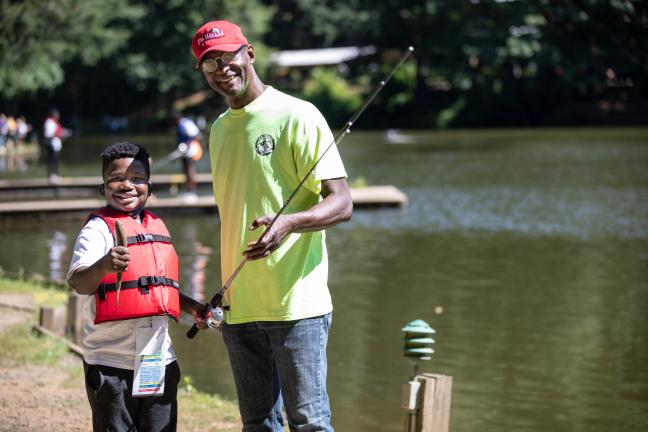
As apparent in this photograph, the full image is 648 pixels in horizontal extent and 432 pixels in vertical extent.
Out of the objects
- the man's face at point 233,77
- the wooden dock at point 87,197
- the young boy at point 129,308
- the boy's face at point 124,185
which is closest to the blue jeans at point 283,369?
the young boy at point 129,308

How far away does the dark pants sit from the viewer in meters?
3.87

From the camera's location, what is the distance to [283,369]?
3729mm

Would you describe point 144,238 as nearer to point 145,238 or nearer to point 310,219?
point 145,238

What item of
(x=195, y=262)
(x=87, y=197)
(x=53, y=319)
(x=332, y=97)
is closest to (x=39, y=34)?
(x=87, y=197)

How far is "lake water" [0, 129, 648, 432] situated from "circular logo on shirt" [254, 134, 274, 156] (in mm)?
3520

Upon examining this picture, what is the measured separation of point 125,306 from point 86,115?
72930mm

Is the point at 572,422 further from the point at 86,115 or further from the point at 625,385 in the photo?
the point at 86,115

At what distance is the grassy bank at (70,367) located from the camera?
Answer: 6082 mm

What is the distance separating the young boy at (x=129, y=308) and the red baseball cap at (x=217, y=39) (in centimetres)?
45

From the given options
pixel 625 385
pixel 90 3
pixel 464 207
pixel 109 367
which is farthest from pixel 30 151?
pixel 109 367

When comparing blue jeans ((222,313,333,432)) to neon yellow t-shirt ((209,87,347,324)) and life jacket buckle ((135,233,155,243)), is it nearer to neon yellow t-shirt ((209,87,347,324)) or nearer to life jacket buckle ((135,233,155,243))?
neon yellow t-shirt ((209,87,347,324))

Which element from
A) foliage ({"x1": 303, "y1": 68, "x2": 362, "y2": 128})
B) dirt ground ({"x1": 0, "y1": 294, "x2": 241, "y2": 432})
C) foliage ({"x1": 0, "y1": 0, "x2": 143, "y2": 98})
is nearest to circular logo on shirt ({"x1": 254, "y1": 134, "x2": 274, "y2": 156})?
dirt ground ({"x1": 0, "y1": 294, "x2": 241, "y2": 432})

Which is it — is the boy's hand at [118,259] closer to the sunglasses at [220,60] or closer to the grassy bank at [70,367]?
the sunglasses at [220,60]

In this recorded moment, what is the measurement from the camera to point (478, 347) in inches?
358
